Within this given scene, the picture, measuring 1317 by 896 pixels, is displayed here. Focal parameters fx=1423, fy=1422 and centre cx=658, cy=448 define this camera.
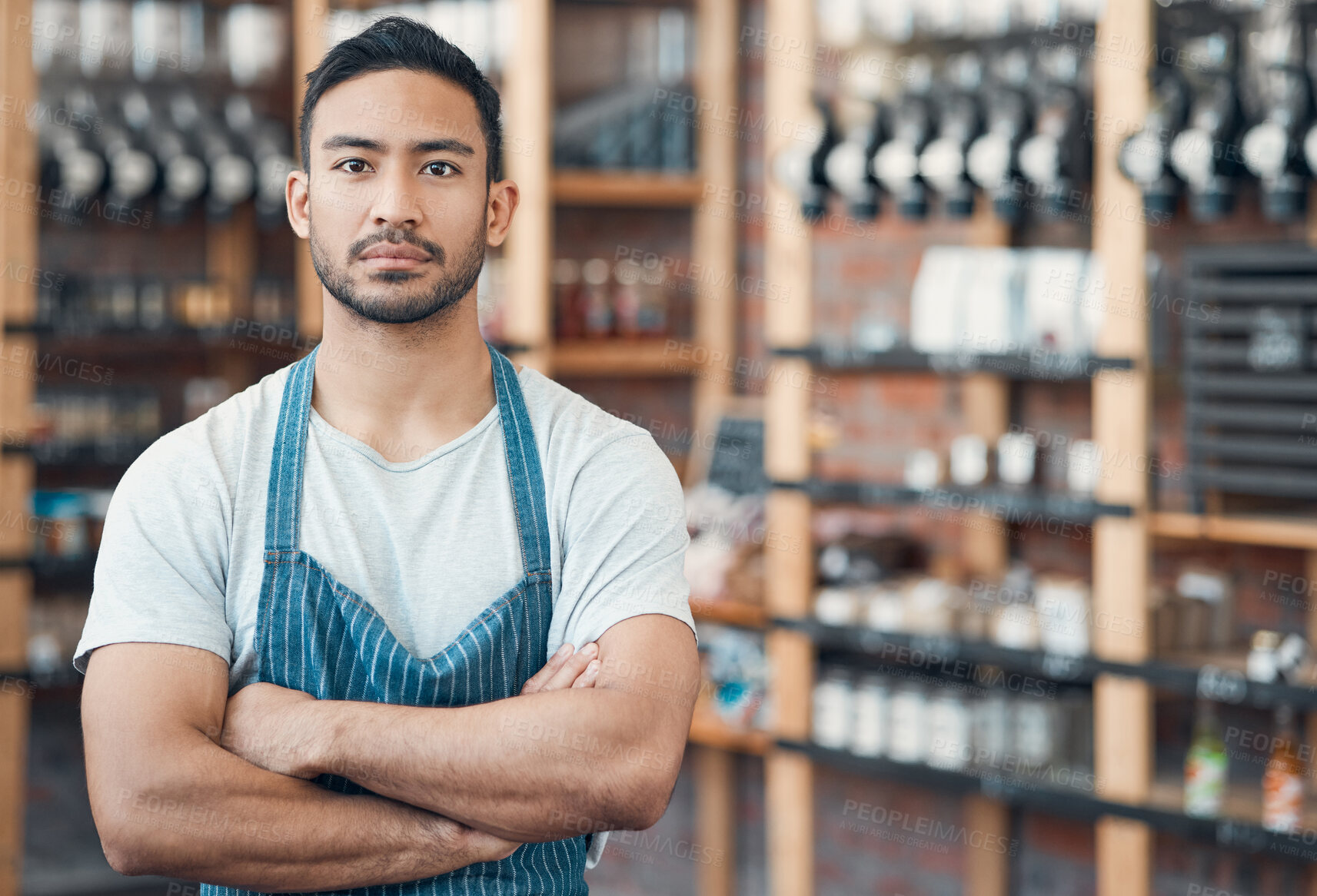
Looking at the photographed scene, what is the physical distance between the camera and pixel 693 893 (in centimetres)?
438

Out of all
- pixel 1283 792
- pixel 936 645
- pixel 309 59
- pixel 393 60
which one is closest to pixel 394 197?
pixel 393 60

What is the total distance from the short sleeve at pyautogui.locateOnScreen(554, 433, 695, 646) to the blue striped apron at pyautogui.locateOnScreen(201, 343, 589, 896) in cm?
3

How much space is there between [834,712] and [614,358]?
4.19 feet

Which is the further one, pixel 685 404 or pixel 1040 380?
pixel 685 404

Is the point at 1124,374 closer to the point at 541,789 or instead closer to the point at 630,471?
the point at 630,471

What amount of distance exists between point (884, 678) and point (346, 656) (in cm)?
221

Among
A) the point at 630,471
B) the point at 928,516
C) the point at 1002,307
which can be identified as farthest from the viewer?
the point at 928,516

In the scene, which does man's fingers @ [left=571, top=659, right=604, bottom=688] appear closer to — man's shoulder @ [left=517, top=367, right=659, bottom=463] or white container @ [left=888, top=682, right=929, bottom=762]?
man's shoulder @ [left=517, top=367, right=659, bottom=463]

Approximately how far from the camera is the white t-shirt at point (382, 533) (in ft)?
4.54

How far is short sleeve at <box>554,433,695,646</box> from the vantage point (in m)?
1.46

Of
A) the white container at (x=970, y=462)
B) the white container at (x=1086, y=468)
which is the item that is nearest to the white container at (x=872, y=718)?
the white container at (x=970, y=462)

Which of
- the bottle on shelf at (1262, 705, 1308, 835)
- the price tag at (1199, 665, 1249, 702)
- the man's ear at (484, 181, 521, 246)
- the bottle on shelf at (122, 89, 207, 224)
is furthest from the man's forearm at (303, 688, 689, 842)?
the bottle on shelf at (122, 89, 207, 224)

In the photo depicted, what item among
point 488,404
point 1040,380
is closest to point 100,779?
point 488,404

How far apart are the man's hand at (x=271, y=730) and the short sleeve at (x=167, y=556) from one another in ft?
0.18
